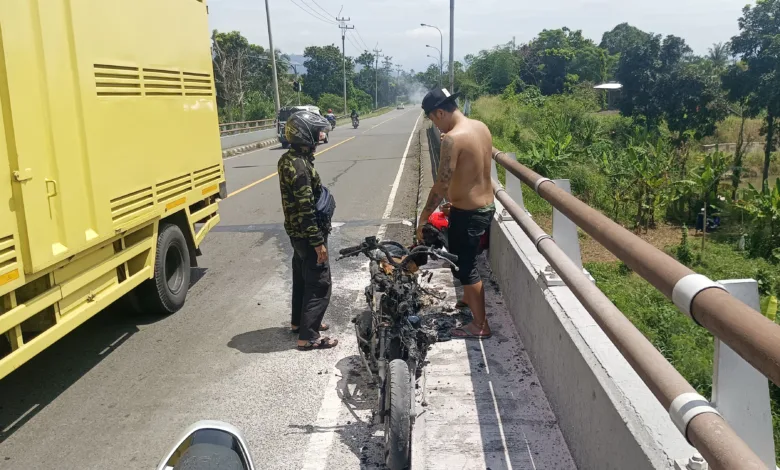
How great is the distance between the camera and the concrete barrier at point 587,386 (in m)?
2.40

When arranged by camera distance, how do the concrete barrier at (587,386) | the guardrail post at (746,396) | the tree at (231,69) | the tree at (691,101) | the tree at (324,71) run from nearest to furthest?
the guardrail post at (746,396), the concrete barrier at (587,386), the tree at (691,101), the tree at (231,69), the tree at (324,71)

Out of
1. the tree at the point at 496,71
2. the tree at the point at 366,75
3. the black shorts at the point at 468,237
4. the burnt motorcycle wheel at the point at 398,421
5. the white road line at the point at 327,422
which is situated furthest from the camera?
the tree at the point at 366,75

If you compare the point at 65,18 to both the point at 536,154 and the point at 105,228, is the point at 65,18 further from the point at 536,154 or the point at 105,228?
the point at 536,154

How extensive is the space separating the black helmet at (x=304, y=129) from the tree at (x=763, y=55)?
93.7ft

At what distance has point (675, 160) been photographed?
18.8 metres

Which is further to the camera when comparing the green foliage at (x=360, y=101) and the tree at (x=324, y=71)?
the tree at (x=324, y=71)

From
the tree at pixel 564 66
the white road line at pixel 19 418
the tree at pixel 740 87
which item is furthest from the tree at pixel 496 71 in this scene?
the white road line at pixel 19 418

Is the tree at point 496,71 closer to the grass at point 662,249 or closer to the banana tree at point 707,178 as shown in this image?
the grass at point 662,249

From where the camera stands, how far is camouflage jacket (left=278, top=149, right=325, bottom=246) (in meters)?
5.10

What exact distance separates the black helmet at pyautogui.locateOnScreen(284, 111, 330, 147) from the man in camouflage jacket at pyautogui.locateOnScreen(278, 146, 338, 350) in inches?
2.9

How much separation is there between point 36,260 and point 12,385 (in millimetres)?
1460

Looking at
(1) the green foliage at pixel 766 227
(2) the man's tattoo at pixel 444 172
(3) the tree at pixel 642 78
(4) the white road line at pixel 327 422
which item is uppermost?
(3) the tree at pixel 642 78

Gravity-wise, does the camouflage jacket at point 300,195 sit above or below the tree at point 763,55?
below

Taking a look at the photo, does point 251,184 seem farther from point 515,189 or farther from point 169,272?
point 515,189
